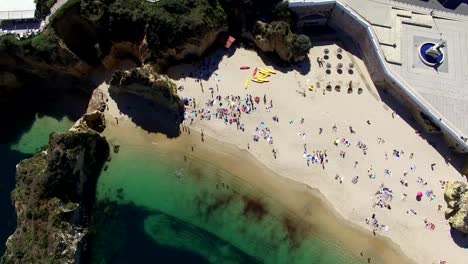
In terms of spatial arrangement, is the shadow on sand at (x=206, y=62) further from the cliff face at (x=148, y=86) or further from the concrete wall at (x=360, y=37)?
the concrete wall at (x=360, y=37)

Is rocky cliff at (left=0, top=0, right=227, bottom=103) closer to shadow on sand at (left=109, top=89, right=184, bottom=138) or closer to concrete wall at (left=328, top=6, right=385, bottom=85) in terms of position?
shadow on sand at (left=109, top=89, right=184, bottom=138)

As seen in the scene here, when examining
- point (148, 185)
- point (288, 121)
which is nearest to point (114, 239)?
point (148, 185)

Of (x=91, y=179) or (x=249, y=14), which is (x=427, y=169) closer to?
(x=249, y=14)

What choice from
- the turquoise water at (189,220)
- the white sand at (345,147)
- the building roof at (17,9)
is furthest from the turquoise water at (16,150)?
the white sand at (345,147)

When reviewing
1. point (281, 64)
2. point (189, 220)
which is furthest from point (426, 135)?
point (189, 220)

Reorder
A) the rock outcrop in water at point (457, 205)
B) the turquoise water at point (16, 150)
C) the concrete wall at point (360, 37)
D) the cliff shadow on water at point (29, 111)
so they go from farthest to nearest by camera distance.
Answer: the concrete wall at point (360, 37), the cliff shadow on water at point (29, 111), the turquoise water at point (16, 150), the rock outcrop in water at point (457, 205)

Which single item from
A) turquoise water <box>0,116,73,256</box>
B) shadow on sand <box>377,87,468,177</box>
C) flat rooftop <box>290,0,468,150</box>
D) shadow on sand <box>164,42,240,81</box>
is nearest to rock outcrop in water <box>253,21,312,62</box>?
shadow on sand <box>164,42,240,81</box>

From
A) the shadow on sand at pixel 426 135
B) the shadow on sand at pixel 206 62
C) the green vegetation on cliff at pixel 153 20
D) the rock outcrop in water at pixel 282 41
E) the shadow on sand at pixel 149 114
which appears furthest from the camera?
the shadow on sand at pixel 206 62
